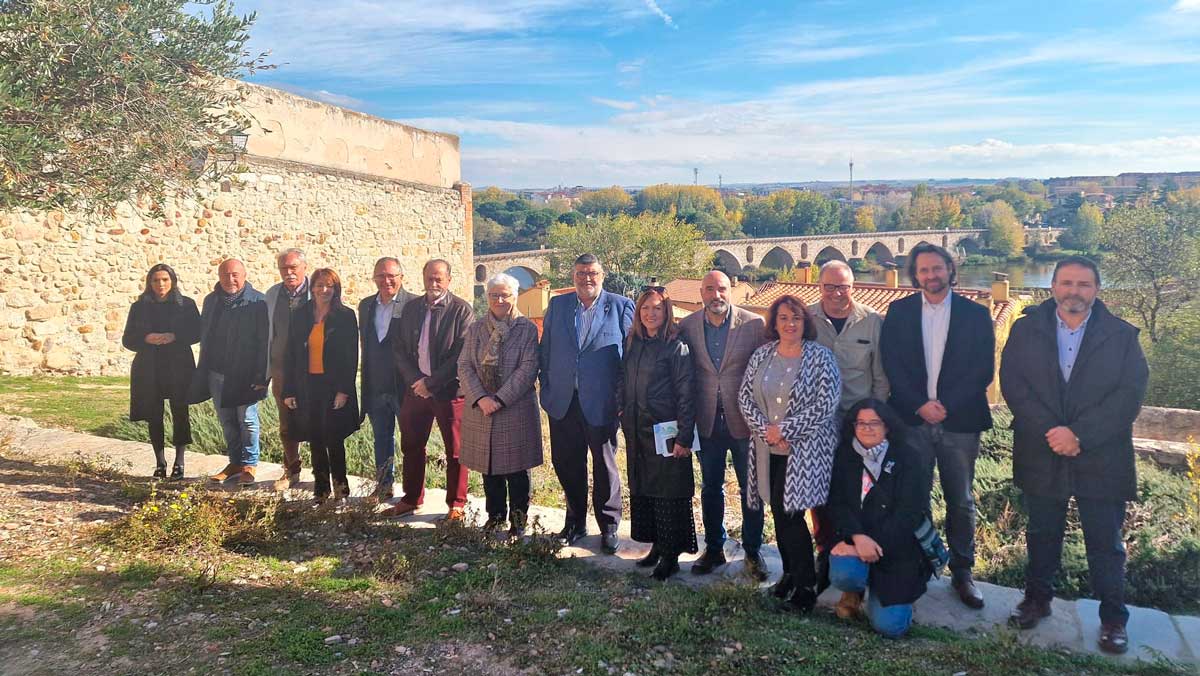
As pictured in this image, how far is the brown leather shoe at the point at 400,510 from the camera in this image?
15.3 feet

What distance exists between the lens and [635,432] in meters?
3.91

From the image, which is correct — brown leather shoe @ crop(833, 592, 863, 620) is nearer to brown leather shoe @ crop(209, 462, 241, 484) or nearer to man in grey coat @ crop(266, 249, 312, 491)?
man in grey coat @ crop(266, 249, 312, 491)

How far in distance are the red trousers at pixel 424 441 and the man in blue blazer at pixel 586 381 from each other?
2.16 ft

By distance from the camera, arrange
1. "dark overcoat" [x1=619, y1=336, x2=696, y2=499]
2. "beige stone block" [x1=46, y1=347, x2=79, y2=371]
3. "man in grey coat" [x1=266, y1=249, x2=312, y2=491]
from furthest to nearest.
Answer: "beige stone block" [x1=46, y1=347, x2=79, y2=371], "man in grey coat" [x1=266, y1=249, x2=312, y2=491], "dark overcoat" [x1=619, y1=336, x2=696, y2=499]

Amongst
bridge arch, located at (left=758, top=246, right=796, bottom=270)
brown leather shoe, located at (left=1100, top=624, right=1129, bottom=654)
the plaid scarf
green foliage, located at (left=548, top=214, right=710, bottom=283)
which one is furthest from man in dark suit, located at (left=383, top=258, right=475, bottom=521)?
bridge arch, located at (left=758, top=246, right=796, bottom=270)

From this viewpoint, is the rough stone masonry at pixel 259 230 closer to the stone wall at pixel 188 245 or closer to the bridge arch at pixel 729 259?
the stone wall at pixel 188 245

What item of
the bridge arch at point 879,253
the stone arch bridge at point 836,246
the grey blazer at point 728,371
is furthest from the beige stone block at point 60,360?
the bridge arch at point 879,253

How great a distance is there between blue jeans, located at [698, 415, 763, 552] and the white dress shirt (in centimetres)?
92

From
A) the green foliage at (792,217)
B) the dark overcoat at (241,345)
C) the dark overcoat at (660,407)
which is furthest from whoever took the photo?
the green foliage at (792,217)

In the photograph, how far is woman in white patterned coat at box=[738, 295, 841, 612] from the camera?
3.46m

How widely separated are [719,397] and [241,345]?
10.2 feet

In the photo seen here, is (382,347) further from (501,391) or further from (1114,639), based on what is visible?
(1114,639)

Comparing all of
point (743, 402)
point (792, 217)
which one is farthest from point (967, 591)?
point (792, 217)

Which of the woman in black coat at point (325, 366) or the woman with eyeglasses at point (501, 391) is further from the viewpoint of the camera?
the woman in black coat at point (325, 366)
